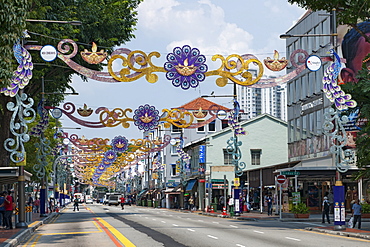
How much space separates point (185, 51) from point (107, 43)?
33.4 ft

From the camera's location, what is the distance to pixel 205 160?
7812 cm

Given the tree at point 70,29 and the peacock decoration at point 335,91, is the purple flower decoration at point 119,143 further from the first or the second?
the peacock decoration at point 335,91

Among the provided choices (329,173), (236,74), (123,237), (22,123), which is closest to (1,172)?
(22,123)

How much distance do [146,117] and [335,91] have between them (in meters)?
13.8

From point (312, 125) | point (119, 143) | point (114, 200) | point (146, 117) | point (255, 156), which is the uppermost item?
point (312, 125)

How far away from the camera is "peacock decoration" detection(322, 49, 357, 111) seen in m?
Result: 28.7

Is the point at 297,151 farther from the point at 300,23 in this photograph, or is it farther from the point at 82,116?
the point at 82,116

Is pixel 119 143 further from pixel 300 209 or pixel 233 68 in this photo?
pixel 233 68

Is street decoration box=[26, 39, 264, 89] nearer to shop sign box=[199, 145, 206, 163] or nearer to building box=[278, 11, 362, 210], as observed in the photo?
building box=[278, 11, 362, 210]

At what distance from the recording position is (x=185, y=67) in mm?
26719

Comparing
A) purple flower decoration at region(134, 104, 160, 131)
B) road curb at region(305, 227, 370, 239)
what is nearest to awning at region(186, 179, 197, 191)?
purple flower decoration at region(134, 104, 160, 131)

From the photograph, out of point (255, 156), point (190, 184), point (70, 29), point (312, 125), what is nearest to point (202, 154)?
point (255, 156)

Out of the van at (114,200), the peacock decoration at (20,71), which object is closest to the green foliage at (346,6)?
the peacock decoration at (20,71)

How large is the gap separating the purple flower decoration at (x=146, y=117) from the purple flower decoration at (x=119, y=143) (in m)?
15.5
